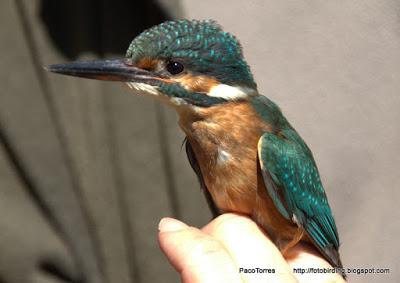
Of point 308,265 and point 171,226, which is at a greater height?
point 171,226

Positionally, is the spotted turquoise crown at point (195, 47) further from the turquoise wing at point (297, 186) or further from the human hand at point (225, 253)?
→ the human hand at point (225, 253)

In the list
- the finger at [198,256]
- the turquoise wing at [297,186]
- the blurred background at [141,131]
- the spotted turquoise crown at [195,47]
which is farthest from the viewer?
the blurred background at [141,131]

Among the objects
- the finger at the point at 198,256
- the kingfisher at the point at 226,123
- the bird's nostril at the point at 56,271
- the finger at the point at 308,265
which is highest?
the kingfisher at the point at 226,123

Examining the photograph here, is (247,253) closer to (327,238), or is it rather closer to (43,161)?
(327,238)

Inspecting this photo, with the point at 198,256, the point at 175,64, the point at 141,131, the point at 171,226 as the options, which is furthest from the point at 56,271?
the point at 175,64

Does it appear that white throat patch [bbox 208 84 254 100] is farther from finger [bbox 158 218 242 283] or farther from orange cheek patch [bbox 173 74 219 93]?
finger [bbox 158 218 242 283]

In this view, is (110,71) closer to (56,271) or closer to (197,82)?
(197,82)

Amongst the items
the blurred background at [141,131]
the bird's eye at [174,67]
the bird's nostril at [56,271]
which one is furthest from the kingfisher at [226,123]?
the bird's nostril at [56,271]

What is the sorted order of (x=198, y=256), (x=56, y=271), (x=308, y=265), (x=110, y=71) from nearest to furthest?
(x=198, y=256)
(x=110, y=71)
(x=308, y=265)
(x=56, y=271)
